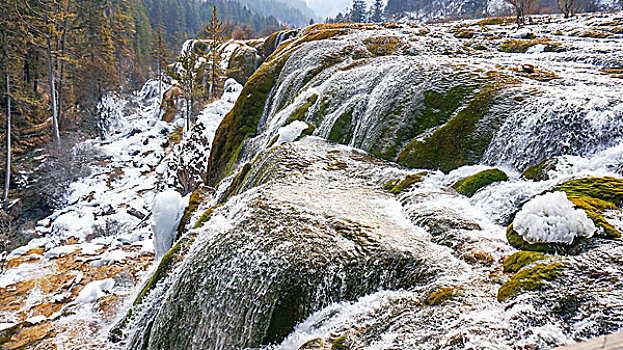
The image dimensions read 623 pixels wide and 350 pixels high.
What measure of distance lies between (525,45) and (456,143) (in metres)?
13.0

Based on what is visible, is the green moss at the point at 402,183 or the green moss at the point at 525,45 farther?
the green moss at the point at 525,45

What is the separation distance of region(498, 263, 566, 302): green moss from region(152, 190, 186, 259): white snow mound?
1019 cm

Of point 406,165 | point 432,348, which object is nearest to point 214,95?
point 406,165

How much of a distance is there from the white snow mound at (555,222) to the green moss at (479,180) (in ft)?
8.11

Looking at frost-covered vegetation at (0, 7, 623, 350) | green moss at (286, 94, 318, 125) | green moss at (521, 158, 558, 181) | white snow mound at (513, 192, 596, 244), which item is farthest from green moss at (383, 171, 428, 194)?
green moss at (286, 94, 318, 125)

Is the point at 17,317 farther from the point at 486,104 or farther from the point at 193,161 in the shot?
the point at 486,104

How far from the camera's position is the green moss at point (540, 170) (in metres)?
6.73

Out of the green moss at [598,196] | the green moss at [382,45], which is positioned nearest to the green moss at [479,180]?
the green moss at [598,196]

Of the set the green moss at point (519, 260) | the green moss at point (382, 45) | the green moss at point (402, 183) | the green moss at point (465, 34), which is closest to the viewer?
the green moss at point (519, 260)

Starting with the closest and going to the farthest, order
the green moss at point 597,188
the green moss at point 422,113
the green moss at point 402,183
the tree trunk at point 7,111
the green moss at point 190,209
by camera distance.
Result: the green moss at point 597,188
the green moss at point 402,183
the green moss at point 422,113
the green moss at point 190,209
the tree trunk at point 7,111

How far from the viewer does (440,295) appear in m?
4.29

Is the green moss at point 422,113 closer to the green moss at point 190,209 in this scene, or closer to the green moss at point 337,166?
the green moss at point 337,166

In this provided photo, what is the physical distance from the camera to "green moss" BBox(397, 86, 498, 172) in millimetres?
8602

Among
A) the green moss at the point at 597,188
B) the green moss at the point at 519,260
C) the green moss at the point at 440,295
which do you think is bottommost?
the green moss at the point at 440,295
